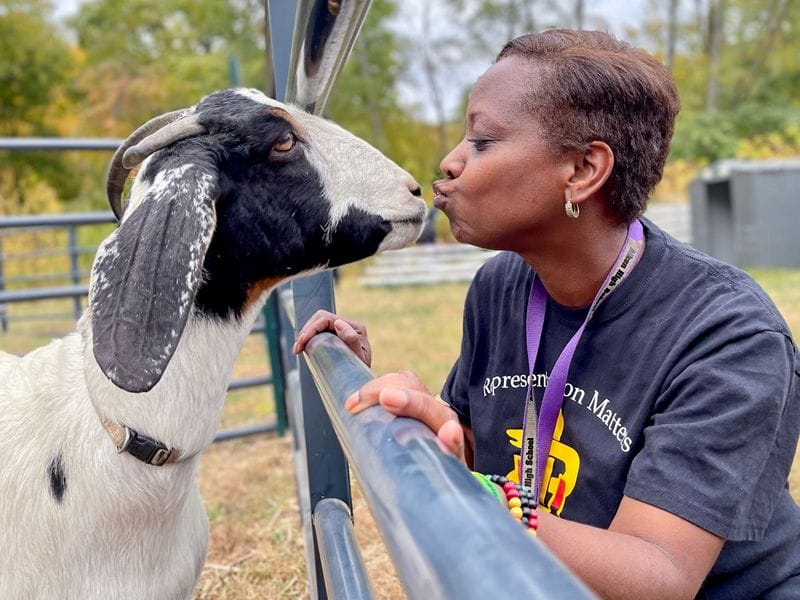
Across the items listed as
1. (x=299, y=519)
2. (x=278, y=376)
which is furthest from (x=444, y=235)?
(x=299, y=519)

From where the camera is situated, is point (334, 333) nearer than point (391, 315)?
Yes

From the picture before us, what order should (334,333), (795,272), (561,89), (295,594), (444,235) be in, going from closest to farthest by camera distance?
(561,89), (334,333), (295,594), (795,272), (444,235)

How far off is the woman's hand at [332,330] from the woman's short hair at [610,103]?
0.58m

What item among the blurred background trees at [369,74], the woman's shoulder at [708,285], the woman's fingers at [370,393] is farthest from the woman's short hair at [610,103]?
the blurred background trees at [369,74]

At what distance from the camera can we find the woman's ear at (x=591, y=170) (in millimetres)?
1428

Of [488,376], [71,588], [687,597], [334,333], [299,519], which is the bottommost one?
[299,519]

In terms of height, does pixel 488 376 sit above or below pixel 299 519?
above

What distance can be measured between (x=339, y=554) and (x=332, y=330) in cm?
49

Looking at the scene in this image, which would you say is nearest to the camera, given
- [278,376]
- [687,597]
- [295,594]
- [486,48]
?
[687,597]

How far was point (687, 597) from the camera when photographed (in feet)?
3.73

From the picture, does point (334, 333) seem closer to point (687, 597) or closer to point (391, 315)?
point (687, 597)

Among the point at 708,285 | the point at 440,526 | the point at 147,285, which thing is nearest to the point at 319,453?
the point at 147,285

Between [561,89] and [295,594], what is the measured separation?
1.97 meters

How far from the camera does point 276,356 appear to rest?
4.46 meters
